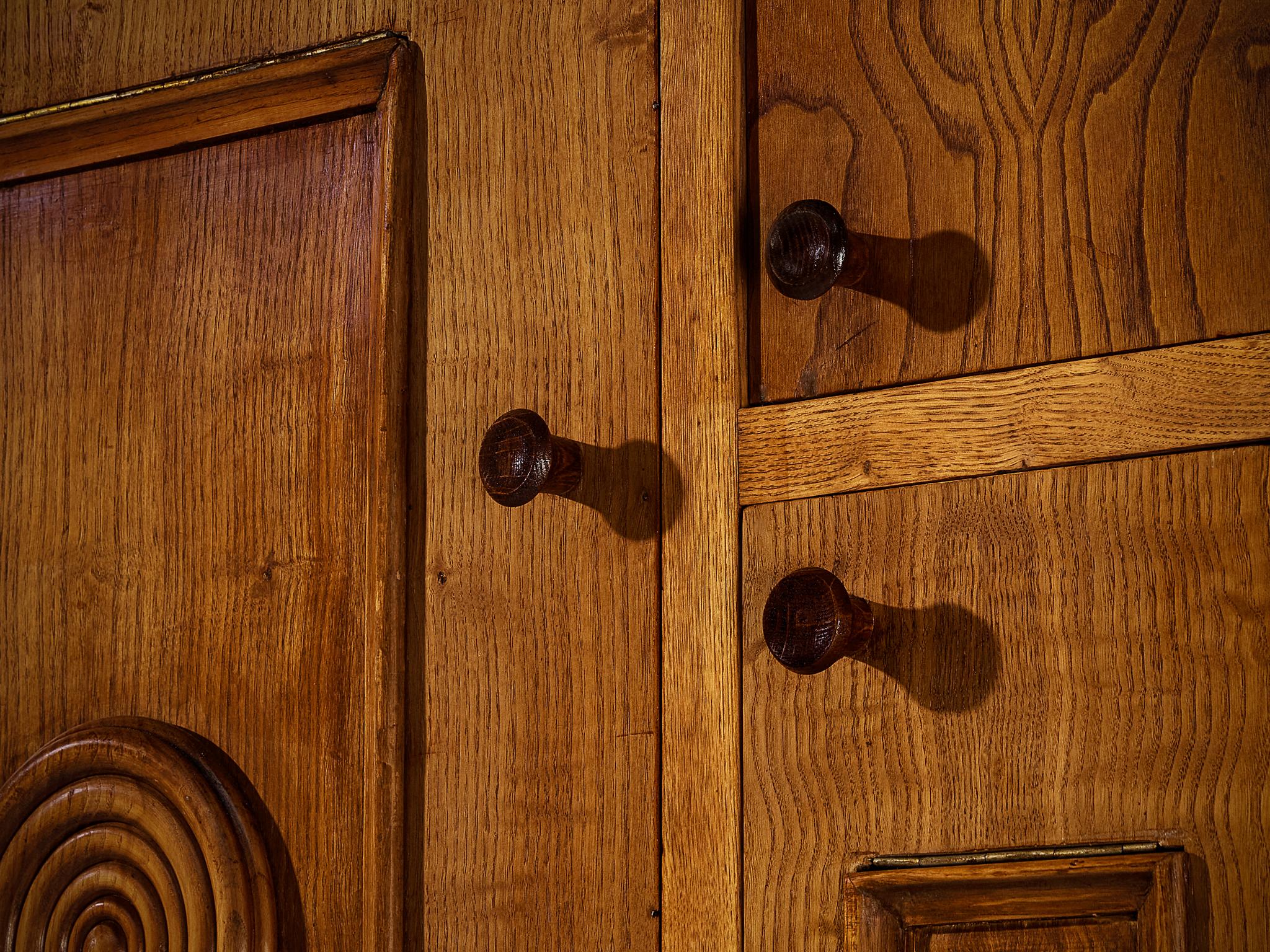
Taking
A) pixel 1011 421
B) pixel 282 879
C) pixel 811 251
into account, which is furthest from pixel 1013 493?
pixel 282 879

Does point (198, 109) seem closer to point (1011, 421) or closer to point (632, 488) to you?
point (632, 488)

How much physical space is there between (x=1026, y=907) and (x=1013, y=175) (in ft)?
1.05

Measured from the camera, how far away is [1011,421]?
26.4 inches

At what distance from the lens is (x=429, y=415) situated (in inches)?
31.7

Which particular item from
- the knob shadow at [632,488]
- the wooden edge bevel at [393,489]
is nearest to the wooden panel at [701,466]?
the knob shadow at [632,488]

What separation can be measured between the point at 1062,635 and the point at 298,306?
0.44 m

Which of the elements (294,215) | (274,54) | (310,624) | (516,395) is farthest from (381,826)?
(274,54)

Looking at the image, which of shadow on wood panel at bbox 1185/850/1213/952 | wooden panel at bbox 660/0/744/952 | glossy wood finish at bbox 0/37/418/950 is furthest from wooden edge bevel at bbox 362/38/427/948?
shadow on wood panel at bbox 1185/850/1213/952

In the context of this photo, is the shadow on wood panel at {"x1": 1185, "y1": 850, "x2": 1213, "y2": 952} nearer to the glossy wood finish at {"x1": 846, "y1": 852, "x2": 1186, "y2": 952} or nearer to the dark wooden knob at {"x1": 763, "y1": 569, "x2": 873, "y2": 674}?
the glossy wood finish at {"x1": 846, "y1": 852, "x2": 1186, "y2": 952}

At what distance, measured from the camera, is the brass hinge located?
618 millimetres

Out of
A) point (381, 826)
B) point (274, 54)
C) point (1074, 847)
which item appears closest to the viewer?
point (1074, 847)

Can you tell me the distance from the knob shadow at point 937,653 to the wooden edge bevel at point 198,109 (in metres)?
0.40

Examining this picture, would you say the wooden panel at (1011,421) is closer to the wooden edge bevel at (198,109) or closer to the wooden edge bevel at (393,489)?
the wooden edge bevel at (393,489)

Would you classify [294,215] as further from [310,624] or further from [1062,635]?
[1062,635]
